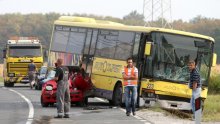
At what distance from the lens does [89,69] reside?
27828mm

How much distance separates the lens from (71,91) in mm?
25703

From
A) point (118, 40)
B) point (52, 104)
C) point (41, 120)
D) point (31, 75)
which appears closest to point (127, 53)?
point (118, 40)

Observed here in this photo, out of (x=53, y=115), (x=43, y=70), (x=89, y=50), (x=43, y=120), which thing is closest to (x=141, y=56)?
(x=89, y=50)

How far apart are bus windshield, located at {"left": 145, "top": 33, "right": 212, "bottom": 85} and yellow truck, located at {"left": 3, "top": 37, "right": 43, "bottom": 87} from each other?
22.6 meters

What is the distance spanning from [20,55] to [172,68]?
23.1m

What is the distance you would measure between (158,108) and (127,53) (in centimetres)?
228

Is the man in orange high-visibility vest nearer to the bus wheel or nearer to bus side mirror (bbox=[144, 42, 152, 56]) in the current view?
bus side mirror (bbox=[144, 42, 152, 56])

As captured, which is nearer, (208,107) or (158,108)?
(158,108)

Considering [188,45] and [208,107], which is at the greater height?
[188,45]

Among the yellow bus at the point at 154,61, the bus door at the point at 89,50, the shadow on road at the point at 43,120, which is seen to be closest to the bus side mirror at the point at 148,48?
the yellow bus at the point at 154,61

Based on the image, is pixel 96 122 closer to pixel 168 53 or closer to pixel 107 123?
pixel 107 123

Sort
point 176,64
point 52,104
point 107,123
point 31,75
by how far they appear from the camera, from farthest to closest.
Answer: point 31,75 < point 52,104 < point 176,64 < point 107,123

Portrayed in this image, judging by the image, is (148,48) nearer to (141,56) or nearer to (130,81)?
(141,56)

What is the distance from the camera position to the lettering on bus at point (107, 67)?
2598cm
